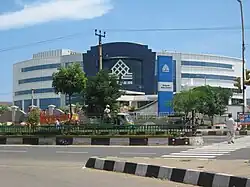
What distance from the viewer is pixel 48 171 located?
15.7 meters

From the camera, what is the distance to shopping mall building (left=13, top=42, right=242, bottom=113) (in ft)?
365

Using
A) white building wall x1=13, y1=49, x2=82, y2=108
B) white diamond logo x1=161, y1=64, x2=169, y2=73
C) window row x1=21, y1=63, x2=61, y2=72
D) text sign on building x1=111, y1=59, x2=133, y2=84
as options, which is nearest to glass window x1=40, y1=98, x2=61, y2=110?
white building wall x1=13, y1=49, x2=82, y2=108

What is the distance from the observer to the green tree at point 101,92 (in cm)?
4909

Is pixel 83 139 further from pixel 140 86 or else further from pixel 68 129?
pixel 140 86

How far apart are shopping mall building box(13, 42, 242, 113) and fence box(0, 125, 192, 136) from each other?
59.3 meters

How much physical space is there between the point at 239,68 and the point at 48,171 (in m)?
132

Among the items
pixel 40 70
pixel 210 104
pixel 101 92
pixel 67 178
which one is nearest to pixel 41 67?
pixel 40 70

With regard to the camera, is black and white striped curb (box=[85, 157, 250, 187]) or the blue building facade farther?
the blue building facade

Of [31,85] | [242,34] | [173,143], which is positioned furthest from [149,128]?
[31,85]

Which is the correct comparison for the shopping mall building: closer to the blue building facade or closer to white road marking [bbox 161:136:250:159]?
the blue building facade

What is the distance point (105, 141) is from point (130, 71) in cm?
8029

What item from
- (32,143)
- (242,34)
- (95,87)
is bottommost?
(32,143)

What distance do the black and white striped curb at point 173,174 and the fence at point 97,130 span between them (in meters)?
15.2

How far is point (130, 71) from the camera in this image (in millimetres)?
112000
